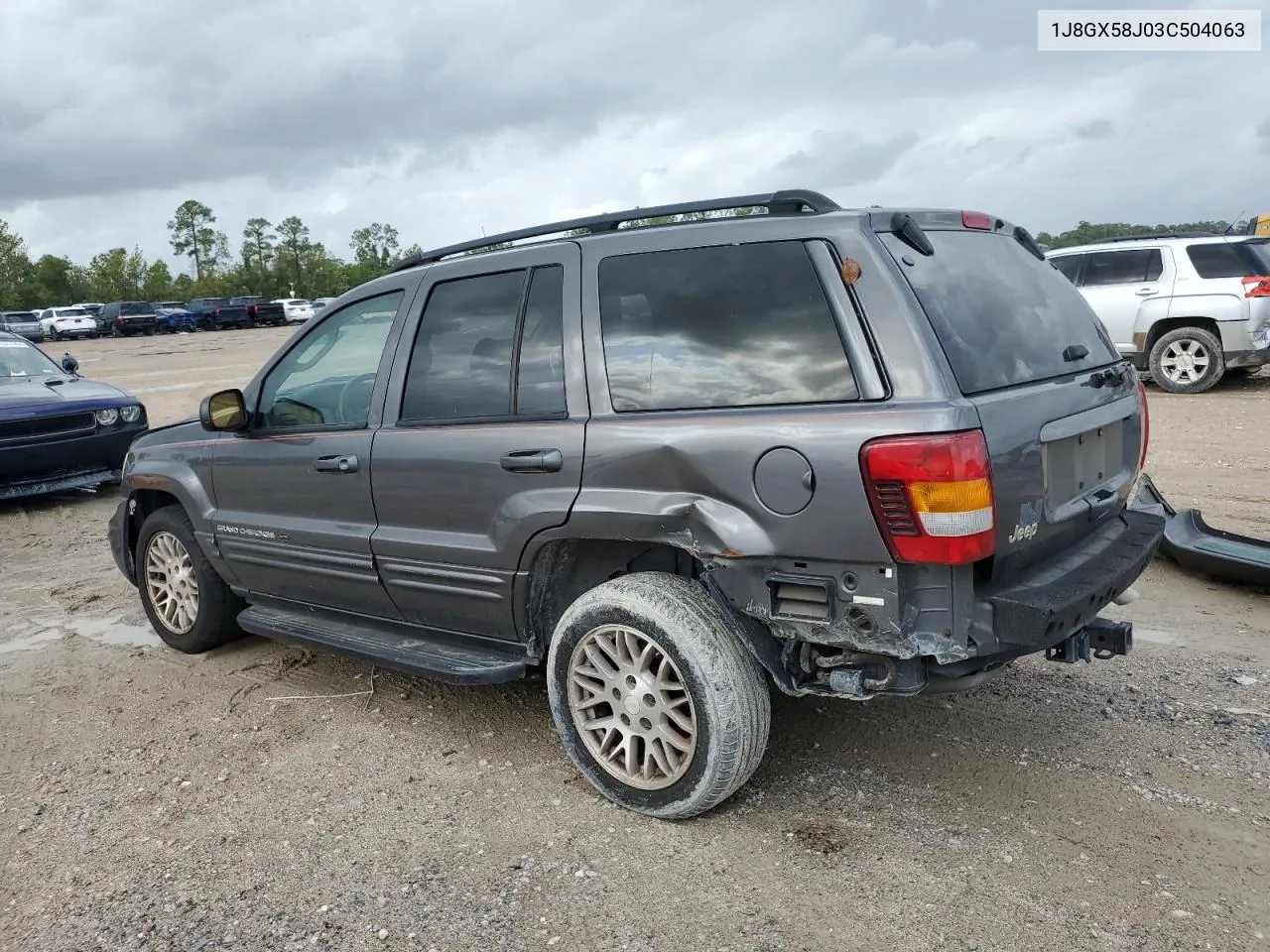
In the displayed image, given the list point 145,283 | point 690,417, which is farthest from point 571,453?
point 145,283

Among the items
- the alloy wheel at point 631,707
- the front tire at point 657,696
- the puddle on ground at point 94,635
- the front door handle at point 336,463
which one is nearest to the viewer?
the front tire at point 657,696

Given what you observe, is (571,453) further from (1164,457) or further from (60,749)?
(1164,457)

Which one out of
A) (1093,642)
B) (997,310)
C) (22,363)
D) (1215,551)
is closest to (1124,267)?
(1215,551)

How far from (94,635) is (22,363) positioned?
5590 mm

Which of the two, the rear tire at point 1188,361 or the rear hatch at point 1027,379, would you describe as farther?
the rear tire at point 1188,361

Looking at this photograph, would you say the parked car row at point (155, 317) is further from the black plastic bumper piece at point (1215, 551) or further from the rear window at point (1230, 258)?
the black plastic bumper piece at point (1215, 551)

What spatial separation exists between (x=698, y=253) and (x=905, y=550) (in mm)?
1152

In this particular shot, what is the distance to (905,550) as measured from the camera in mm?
2680

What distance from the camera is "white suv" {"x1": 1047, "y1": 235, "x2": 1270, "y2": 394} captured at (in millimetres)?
11258

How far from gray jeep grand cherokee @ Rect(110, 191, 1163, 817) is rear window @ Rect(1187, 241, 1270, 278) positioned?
9210mm

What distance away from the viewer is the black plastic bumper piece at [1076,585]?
9.06 feet

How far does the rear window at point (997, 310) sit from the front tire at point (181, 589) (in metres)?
3.54

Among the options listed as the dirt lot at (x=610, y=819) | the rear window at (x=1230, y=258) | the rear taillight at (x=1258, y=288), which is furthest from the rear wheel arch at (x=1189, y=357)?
the dirt lot at (x=610, y=819)

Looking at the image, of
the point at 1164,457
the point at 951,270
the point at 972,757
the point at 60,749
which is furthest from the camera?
the point at 1164,457
